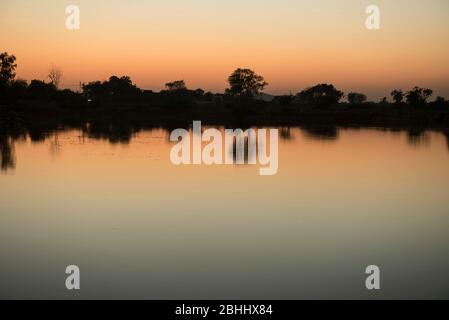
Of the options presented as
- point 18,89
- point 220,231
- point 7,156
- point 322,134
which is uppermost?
point 18,89

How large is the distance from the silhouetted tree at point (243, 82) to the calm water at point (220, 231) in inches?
2957

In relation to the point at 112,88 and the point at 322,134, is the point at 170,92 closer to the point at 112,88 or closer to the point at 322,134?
the point at 112,88

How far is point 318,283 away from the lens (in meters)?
6.85

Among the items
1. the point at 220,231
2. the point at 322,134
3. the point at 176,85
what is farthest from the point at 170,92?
the point at 220,231

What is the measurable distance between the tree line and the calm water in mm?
45902

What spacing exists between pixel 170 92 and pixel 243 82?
47.0 ft

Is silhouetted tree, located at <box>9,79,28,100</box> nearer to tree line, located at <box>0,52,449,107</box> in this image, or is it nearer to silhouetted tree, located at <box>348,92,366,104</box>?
tree line, located at <box>0,52,449,107</box>

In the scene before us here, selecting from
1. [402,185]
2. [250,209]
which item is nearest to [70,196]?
[250,209]

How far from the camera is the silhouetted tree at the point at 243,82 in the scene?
91438 mm

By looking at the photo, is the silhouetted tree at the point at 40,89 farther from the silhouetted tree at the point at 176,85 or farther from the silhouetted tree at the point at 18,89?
the silhouetted tree at the point at 176,85

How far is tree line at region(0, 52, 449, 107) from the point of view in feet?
205

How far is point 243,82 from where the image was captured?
301 feet

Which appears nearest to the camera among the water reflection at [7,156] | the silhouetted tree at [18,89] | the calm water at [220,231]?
the calm water at [220,231]

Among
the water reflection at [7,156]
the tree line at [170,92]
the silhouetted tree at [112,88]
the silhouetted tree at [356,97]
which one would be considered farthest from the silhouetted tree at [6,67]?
the silhouetted tree at [356,97]
